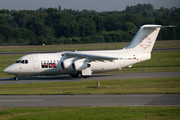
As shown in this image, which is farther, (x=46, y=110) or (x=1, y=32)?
(x=1, y=32)

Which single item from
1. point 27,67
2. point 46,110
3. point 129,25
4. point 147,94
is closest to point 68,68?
point 27,67

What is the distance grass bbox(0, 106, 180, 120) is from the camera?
45.9 feet

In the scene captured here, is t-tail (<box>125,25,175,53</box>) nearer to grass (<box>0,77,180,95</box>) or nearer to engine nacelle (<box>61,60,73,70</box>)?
grass (<box>0,77,180,95</box>)

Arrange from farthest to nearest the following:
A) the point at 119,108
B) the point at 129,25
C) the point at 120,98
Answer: the point at 129,25 < the point at 120,98 < the point at 119,108

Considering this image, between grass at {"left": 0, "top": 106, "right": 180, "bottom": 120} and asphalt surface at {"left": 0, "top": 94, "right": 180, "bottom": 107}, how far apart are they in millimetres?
1469

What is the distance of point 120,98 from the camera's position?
1998 centimetres

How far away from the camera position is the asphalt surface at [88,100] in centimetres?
1816

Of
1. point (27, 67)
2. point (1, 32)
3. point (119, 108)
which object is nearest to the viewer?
point (119, 108)

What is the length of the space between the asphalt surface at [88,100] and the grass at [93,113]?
4.82 feet

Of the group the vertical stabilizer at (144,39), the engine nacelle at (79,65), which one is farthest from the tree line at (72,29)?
the engine nacelle at (79,65)

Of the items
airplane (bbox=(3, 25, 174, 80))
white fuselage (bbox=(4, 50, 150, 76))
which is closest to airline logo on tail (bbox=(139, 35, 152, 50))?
airplane (bbox=(3, 25, 174, 80))

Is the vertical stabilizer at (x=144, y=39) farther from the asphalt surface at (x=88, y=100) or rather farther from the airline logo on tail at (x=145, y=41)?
the asphalt surface at (x=88, y=100)

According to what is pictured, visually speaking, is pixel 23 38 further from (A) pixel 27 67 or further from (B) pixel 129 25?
(A) pixel 27 67

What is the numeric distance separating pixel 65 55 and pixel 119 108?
1783 centimetres
